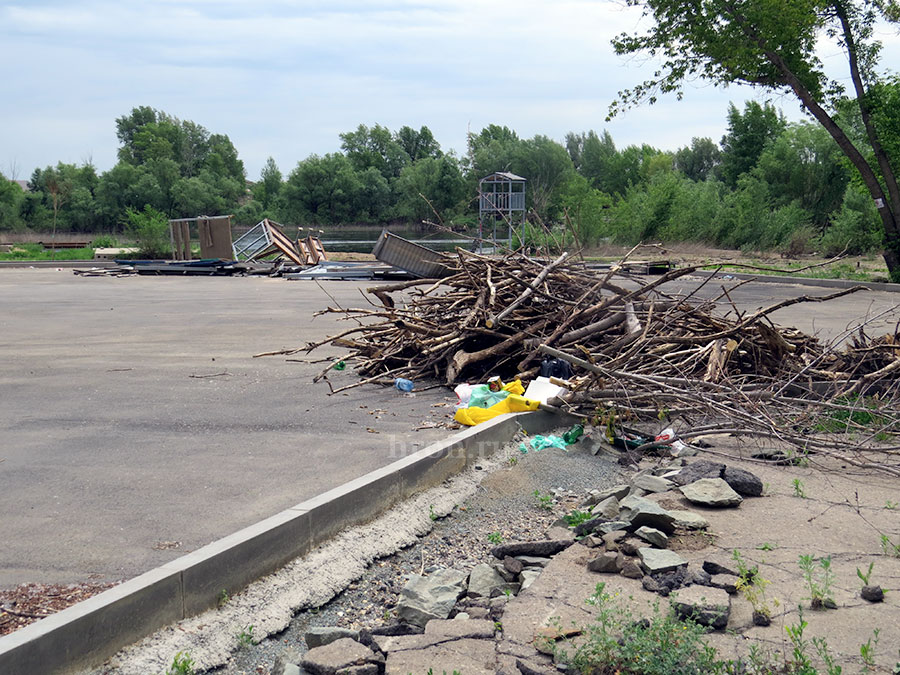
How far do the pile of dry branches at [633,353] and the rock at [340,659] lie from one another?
3.91m

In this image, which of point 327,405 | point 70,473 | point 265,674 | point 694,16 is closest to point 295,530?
point 265,674

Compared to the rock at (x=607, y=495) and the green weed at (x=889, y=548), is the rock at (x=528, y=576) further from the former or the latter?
the green weed at (x=889, y=548)

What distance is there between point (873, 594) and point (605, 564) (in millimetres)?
1236

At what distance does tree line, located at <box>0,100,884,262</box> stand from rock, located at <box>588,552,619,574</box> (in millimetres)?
6377

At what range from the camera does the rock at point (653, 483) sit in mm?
5633

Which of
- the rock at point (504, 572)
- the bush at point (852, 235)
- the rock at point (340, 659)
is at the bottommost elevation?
the rock at point (504, 572)

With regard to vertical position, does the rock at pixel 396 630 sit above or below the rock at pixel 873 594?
below

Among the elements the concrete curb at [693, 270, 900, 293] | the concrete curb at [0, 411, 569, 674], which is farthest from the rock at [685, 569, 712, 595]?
the concrete curb at [693, 270, 900, 293]

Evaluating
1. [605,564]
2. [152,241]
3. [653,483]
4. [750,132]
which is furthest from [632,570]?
[750,132]

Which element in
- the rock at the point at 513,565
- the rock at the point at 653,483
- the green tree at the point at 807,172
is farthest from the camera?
the green tree at the point at 807,172

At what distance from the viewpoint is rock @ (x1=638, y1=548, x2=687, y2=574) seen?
4.04 metres

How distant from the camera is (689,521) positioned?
15.7 feet

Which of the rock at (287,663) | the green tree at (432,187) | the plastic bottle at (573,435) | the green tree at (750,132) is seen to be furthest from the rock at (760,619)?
the green tree at (432,187)

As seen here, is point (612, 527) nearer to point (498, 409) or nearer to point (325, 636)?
point (325, 636)
